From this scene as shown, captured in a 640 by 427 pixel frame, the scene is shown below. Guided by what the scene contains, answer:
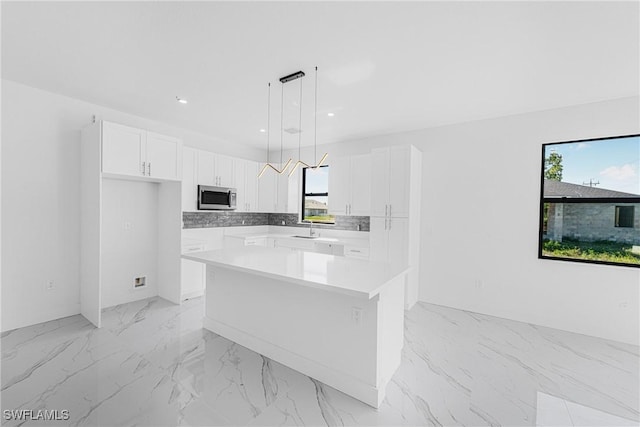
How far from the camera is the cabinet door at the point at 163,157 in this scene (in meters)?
3.61

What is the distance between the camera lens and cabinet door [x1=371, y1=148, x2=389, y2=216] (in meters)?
4.02

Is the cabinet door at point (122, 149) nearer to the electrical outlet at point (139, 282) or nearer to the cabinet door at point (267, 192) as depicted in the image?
the electrical outlet at point (139, 282)

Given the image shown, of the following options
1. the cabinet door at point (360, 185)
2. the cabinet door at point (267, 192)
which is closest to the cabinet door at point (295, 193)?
the cabinet door at point (267, 192)

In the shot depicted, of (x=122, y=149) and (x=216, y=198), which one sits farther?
(x=216, y=198)

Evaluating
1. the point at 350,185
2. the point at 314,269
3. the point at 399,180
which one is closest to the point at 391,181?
the point at 399,180

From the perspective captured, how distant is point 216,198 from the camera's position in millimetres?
4527

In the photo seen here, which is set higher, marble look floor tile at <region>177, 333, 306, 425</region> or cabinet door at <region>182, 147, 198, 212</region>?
cabinet door at <region>182, 147, 198, 212</region>

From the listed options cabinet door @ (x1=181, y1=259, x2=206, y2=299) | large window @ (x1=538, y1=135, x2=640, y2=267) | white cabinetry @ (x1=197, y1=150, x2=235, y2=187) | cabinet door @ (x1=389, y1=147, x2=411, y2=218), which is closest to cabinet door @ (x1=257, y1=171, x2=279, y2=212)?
white cabinetry @ (x1=197, y1=150, x2=235, y2=187)

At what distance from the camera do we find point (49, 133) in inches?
126

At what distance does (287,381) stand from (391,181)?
111 inches

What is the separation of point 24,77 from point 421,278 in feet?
17.6

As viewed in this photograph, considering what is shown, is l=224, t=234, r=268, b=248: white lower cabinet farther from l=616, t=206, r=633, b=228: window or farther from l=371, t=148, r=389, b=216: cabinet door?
l=616, t=206, r=633, b=228: window

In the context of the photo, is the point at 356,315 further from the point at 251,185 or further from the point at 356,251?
the point at 251,185

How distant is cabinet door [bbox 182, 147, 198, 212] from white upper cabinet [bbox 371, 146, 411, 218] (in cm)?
273
